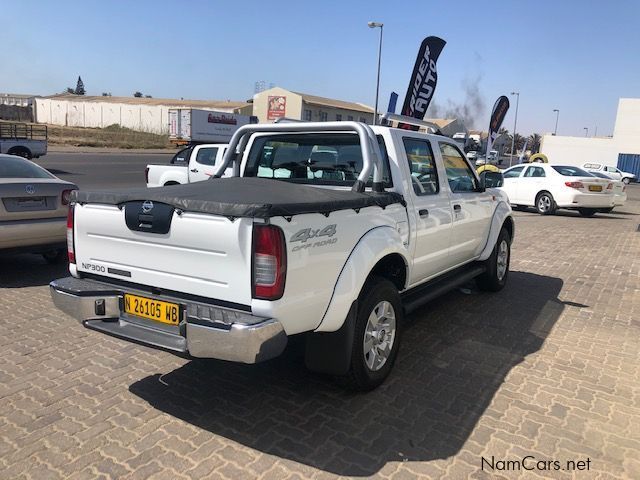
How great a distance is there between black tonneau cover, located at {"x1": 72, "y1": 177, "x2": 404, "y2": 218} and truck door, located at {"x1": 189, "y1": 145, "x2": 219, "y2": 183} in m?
9.36

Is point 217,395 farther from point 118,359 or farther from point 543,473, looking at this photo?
point 543,473

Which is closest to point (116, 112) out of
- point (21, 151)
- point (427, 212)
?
point (21, 151)

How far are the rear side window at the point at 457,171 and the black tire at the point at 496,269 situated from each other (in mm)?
981

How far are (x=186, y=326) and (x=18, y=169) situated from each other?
5.11m

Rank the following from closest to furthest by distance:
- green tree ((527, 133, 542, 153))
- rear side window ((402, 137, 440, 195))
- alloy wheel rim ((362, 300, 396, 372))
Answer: alloy wheel rim ((362, 300, 396, 372))
rear side window ((402, 137, 440, 195))
green tree ((527, 133, 542, 153))

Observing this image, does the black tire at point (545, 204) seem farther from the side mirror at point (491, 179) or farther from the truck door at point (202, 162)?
the side mirror at point (491, 179)

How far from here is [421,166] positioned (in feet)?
15.2

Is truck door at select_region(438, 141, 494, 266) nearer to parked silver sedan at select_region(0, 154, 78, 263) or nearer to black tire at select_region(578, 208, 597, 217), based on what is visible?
parked silver sedan at select_region(0, 154, 78, 263)

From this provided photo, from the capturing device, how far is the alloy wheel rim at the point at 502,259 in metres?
6.46

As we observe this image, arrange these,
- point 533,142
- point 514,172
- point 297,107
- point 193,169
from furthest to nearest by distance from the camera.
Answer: point 533,142 < point 297,107 < point 514,172 < point 193,169

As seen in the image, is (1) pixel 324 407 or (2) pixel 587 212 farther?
(2) pixel 587 212

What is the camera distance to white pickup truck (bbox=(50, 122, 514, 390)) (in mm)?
2828

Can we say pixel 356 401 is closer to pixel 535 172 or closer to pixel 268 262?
pixel 268 262

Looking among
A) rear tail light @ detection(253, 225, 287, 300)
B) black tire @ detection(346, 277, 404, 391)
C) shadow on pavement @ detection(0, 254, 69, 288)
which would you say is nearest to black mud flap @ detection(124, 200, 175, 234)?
rear tail light @ detection(253, 225, 287, 300)
